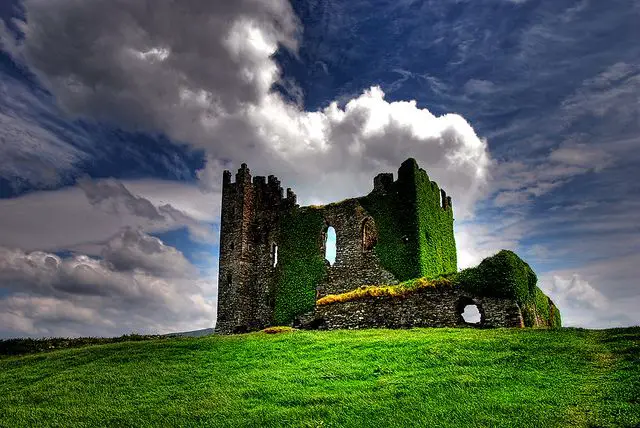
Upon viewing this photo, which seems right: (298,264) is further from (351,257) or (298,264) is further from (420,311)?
(420,311)

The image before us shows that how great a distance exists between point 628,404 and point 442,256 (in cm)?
2991

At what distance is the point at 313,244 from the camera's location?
43469mm

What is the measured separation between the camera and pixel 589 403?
1330 centimetres

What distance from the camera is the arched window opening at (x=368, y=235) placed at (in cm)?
4072

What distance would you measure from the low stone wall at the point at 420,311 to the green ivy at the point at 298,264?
12.0 m

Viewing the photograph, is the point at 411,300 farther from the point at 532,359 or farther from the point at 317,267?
the point at 317,267

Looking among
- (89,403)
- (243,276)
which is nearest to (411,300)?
(89,403)

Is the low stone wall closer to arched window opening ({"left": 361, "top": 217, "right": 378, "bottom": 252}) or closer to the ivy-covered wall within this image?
the ivy-covered wall

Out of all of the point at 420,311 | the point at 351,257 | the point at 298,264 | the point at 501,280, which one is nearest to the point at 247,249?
the point at 298,264

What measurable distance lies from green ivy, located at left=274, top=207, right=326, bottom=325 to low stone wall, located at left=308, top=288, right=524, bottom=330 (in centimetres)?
1204

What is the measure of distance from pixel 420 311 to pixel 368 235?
14.6 meters

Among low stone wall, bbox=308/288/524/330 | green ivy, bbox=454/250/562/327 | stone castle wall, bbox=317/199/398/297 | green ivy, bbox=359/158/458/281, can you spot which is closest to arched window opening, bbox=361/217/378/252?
stone castle wall, bbox=317/199/398/297

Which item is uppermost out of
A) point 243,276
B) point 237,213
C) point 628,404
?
point 237,213

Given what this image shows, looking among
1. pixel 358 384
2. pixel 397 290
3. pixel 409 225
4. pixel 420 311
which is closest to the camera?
pixel 358 384
